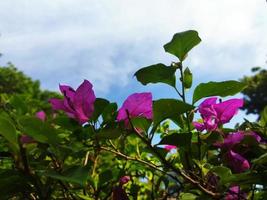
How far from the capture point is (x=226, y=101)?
108 centimetres

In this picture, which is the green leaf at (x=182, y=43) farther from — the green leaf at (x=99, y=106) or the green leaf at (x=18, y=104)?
the green leaf at (x=18, y=104)

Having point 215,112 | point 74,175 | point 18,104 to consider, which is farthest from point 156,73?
point 18,104

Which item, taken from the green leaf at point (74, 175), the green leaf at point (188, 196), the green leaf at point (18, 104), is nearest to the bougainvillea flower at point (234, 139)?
the green leaf at point (188, 196)

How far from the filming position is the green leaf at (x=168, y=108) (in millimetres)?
900

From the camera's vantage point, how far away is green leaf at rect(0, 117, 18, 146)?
2.63 feet

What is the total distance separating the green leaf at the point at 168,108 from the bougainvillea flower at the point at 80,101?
123 millimetres

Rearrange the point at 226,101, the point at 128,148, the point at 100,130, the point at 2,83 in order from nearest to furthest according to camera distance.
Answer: the point at 100,130, the point at 226,101, the point at 128,148, the point at 2,83

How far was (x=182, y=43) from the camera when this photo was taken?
96 cm

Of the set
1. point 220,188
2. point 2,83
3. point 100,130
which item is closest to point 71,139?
point 100,130

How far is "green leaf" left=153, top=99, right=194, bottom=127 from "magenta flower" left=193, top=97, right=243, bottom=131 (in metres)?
0.13

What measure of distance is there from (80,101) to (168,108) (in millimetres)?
174

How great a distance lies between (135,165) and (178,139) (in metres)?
0.56

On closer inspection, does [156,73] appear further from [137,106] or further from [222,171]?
[222,171]

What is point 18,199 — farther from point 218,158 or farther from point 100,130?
point 218,158
